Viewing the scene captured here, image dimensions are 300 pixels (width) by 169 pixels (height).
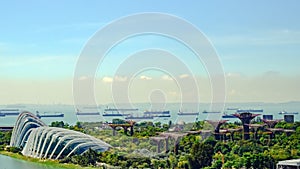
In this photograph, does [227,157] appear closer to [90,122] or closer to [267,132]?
[267,132]

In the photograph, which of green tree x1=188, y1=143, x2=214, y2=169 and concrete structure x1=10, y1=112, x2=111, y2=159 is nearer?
green tree x1=188, y1=143, x2=214, y2=169

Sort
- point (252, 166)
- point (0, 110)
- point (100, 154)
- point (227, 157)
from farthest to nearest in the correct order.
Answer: point (0, 110) → point (100, 154) → point (227, 157) → point (252, 166)

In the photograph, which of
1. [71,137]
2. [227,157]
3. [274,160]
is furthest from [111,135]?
[274,160]

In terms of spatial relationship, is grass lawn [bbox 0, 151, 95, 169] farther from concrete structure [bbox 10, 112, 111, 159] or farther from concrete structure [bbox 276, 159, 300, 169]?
concrete structure [bbox 276, 159, 300, 169]

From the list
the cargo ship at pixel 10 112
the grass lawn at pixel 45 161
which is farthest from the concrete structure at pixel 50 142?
the cargo ship at pixel 10 112

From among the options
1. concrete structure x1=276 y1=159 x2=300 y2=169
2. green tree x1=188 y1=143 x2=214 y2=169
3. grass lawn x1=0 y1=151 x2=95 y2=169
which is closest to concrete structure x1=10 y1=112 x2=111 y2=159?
grass lawn x1=0 y1=151 x2=95 y2=169

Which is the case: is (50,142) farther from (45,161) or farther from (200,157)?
(200,157)

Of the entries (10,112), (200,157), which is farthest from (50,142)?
(10,112)

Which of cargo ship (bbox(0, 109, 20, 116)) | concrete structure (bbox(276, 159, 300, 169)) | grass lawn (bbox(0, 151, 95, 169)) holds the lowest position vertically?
grass lawn (bbox(0, 151, 95, 169))
